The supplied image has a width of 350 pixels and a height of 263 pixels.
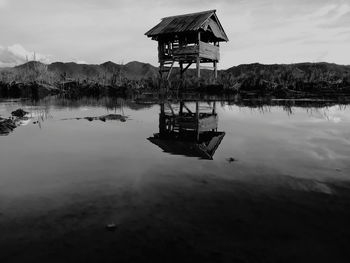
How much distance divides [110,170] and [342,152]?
10.7ft

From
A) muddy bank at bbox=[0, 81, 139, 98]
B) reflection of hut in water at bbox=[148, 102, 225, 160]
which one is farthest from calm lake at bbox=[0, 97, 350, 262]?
muddy bank at bbox=[0, 81, 139, 98]

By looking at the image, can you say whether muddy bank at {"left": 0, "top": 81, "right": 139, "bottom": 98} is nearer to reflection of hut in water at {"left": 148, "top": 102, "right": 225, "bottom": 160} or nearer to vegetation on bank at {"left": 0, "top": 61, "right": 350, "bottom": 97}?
vegetation on bank at {"left": 0, "top": 61, "right": 350, "bottom": 97}

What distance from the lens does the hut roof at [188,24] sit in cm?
2116

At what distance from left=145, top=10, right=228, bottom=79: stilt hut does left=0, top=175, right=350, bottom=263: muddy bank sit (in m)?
18.8

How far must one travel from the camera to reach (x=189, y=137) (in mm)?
5984

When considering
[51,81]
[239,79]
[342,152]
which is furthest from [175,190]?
[51,81]

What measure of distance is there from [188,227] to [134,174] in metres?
1.43

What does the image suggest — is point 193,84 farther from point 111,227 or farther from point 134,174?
point 111,227

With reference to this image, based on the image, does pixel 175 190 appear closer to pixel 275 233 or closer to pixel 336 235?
pixel 275 233

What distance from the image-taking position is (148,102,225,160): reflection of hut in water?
491 cm

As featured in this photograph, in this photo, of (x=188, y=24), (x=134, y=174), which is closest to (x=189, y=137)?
(x=134, y=174)

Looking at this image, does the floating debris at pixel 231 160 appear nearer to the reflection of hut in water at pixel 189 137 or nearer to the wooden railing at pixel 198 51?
the reflection of hut in water at pixel 189 137

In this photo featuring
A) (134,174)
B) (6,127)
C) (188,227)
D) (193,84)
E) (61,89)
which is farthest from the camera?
(61,89)

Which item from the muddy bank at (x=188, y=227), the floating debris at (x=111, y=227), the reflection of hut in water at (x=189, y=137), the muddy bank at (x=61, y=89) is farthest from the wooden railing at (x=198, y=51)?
the floating debris at (x=111, y=227)
